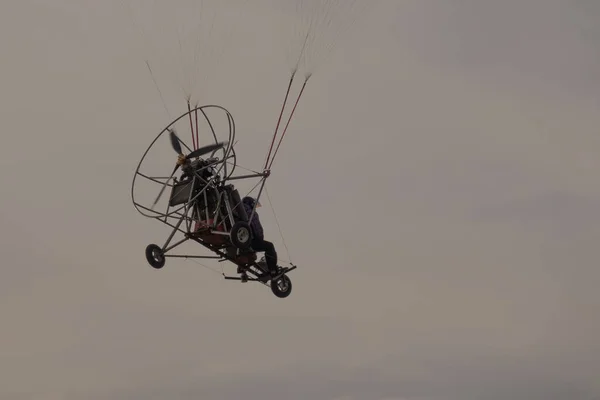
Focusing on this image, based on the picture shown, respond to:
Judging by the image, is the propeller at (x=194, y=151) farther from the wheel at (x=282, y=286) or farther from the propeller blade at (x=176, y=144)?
the wheel at (x=282, y=286)

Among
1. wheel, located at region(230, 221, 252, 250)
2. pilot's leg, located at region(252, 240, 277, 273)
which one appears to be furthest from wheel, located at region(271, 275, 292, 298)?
wheel, located at region(230, 221, 252, 250)

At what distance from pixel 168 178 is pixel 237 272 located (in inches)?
183

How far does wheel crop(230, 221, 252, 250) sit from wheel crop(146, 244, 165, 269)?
2880 millimetres

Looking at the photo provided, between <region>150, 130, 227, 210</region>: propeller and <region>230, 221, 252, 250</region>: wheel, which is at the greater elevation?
<region>150, 130, 227, 210</region>: propeller

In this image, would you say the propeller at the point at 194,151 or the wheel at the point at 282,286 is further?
the wheel at the point at 282,286

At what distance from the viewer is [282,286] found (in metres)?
45.3

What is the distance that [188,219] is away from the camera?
41.7 meters

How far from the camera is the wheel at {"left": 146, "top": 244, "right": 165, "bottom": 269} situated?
42.2 metres

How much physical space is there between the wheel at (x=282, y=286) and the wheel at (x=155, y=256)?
4601 mm

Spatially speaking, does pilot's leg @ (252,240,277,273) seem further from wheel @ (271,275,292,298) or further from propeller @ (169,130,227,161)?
propeller @ (169,130,227,161)

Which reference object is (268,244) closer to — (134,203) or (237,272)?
(237,272)

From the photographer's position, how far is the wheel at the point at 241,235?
4116 centimetres

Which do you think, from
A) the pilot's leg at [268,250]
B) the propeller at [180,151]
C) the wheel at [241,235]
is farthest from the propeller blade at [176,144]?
the pilot's leg at [268,250]

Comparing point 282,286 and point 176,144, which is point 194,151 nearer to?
point 176,144
